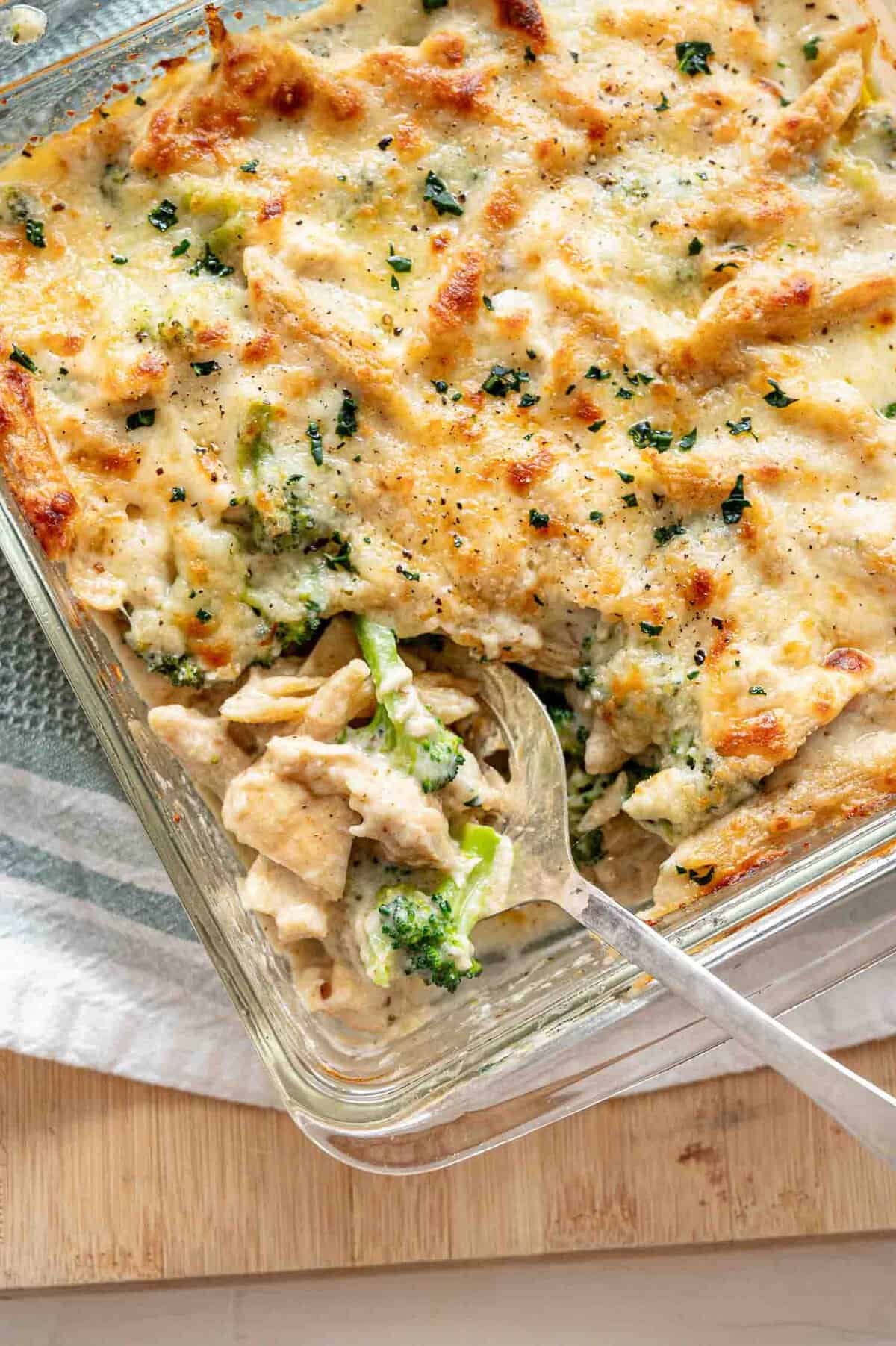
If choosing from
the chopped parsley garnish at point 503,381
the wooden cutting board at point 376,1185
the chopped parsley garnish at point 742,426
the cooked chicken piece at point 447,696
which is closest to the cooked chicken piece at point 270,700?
the cooked chicken piece at point 447,696

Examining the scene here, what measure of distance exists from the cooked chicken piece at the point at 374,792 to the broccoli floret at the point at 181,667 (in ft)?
0.61

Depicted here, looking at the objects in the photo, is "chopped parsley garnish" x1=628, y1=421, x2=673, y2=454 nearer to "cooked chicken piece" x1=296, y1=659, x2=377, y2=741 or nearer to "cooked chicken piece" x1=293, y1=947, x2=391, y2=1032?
"cooked chicken piece" x1=296, y1=659, x2=377, y2=741

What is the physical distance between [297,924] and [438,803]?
0.92ft

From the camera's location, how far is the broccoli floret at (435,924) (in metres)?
1.97

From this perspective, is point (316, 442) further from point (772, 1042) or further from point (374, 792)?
point (772, 1042)

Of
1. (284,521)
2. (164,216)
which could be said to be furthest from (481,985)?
(164,216)

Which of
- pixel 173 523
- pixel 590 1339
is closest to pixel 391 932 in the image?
pixel 173 523

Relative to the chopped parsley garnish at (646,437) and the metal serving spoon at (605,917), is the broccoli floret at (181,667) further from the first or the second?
the chopped parsley garnish at (646,437)

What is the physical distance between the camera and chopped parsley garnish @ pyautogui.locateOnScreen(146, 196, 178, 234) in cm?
221

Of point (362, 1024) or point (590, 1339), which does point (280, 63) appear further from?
point (590, 1339)

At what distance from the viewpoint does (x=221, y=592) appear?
2084 mm

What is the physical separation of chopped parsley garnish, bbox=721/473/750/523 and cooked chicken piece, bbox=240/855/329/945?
0.89 metres

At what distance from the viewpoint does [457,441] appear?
83.4 inches

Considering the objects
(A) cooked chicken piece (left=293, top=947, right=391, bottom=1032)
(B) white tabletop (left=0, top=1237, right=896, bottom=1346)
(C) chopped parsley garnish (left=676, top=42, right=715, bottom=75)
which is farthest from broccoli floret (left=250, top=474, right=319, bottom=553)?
(B) white tabletop (left=0, top=1237, right=896, bottom=1346)
